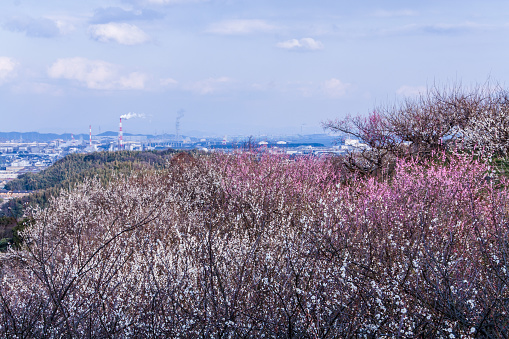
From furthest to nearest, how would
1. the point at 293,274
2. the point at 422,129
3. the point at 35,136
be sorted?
the point at 35,136 < the point at 422,129 < the point at 293,274

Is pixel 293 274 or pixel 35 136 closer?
pixel 293 274

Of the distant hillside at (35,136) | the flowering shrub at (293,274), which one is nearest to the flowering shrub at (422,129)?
the flowering shrub at (293,274)

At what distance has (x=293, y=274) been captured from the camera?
4.17m

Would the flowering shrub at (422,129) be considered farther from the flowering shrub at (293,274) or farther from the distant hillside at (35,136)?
the distant hillside at (35,136)

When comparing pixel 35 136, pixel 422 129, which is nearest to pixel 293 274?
pixel 422 129

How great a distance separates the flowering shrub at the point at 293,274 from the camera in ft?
11.5

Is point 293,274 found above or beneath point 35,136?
beneath

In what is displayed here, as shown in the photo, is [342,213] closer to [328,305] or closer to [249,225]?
[249,225]

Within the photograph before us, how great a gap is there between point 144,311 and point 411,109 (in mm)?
16201

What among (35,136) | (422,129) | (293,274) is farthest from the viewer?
A: (35,136)

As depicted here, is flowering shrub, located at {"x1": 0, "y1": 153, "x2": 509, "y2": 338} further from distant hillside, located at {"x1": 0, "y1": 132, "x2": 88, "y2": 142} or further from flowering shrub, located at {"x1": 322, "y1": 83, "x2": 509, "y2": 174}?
distant hillside, located at {"x1": 0, "y1": 132, "x2": 88, "y2": 142}

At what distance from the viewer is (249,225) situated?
986cm

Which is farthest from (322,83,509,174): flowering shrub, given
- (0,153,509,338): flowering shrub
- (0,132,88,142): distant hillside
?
(0,132,88,142): distant hillside

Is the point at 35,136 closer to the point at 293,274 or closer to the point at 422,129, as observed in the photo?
the point at 422,129
